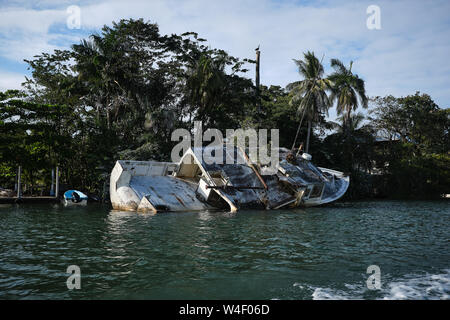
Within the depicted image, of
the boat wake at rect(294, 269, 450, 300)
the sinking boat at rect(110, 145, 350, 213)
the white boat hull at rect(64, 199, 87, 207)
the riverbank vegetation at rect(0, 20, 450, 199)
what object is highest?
the riverbank vegetation at rect(0, 20, 450, 199)

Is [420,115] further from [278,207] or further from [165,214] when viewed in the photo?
[165,214]

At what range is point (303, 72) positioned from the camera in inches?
1505

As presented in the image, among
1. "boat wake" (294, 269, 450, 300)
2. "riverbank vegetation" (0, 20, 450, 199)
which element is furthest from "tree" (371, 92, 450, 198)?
"boat wake" (294, 269, 450, 300)

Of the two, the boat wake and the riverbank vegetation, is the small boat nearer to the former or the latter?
the riverbank vegetation

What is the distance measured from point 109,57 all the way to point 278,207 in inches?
823

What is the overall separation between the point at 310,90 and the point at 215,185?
816 inches

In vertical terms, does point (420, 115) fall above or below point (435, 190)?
above

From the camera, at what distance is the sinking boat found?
19453 mm

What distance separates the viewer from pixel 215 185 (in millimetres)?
19781

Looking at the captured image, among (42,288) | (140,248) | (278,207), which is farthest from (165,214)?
(42,288)

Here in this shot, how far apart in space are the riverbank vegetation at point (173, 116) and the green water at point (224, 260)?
16271 mm

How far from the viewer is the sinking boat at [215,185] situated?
1945 centimetres

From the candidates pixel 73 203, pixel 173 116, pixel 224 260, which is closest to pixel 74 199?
pixel 73 203

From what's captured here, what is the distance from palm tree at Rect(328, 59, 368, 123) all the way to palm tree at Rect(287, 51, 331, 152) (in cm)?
305
